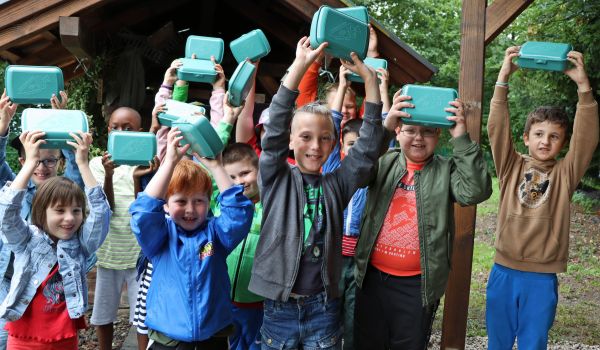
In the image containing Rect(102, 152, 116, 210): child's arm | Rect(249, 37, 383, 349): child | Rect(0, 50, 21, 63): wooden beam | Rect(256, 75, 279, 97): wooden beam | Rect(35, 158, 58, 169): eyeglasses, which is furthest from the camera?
Rect(256, 75, 279, 97): wooden beam

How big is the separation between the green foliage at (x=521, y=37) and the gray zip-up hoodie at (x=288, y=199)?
6487mm

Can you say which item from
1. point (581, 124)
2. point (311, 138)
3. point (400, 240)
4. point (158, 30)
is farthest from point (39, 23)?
point (581, 124)

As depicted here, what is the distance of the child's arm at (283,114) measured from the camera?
8.75ft

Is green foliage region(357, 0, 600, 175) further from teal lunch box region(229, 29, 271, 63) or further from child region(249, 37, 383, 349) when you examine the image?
child region(249, 37, 383, 349)

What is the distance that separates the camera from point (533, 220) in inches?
140

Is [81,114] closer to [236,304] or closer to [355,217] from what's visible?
[236,304]

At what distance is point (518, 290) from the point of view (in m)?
3.52

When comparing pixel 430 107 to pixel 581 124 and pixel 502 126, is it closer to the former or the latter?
pixel 502 126

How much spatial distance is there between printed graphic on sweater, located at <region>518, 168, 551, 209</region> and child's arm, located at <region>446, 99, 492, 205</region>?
2.36ft

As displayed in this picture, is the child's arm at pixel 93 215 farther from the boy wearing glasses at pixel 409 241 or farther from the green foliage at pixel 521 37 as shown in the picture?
the green foliage at pixel 521 37

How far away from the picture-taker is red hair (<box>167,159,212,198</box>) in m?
2.77

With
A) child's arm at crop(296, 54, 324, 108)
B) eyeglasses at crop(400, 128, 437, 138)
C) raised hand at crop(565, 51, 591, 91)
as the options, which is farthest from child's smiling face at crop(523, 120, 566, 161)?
child's arm at crop(296, 54, 324, 108)

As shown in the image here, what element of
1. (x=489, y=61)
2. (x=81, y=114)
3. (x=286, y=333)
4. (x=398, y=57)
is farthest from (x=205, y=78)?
(x=489, y=61)

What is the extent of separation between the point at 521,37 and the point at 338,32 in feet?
33.8
